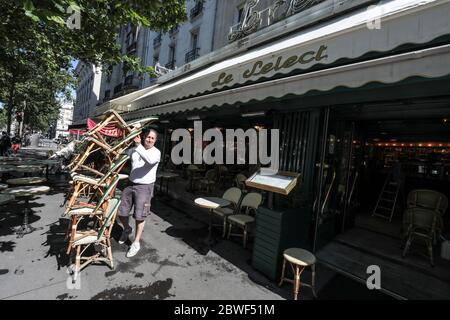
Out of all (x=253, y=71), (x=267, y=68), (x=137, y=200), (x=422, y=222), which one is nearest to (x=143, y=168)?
(x=137, y=200)

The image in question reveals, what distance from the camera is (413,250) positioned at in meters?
4.22

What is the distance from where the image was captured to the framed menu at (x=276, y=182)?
3.18m

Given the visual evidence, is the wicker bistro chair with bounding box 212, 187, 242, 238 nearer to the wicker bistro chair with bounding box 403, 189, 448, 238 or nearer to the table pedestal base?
the wicker bistro chair with bounding box 403, 189, 448, 238

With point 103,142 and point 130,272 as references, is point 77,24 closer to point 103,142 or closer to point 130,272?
point 103,142

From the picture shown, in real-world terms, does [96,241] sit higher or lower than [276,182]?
lower

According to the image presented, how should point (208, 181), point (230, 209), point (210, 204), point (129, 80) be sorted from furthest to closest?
point (129, 80)
point (208, 181)
point (230, 209)
point (210, 204)

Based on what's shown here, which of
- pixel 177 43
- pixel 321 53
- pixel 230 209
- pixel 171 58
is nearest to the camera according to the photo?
pixel 321 53

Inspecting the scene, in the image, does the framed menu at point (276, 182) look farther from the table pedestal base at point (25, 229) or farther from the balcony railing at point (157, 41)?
the balcony railing at point (157, 41)

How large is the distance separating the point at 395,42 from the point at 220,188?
8.63 meters

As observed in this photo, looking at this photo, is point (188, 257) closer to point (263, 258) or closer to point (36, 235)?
point (263, 258)

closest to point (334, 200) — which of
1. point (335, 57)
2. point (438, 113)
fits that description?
point (438, 113)

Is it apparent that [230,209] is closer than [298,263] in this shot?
No

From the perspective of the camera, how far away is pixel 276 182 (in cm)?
340
